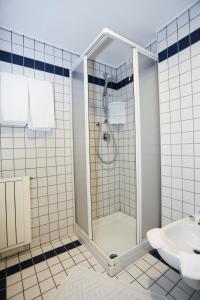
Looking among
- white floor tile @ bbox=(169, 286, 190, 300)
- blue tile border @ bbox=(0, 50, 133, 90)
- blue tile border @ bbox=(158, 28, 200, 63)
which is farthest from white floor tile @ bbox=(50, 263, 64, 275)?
blue tile border @ bbox=(158, 28, 200, 63)

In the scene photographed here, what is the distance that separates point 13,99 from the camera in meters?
1.46

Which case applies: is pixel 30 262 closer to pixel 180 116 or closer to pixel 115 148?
pixel 115 148

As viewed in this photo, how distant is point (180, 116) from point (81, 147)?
1.06m

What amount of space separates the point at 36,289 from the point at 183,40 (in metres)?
2.50

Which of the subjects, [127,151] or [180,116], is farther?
[127,151]

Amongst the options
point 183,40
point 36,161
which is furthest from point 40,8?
point 36,161

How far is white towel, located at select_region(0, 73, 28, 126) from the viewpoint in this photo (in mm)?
1419

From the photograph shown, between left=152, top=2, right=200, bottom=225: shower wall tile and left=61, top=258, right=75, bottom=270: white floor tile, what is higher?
left=152, top=2, right=200, bottom=225: shower wall tile

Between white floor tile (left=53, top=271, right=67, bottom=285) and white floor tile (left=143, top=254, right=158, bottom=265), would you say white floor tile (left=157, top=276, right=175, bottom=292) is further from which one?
white floor tile (left=53, top=271, right=67, bottom=285)

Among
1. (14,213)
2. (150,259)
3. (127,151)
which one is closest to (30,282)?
(14,213)

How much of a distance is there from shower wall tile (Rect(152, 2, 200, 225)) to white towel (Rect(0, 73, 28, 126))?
55.8 inches

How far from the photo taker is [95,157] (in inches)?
86.3

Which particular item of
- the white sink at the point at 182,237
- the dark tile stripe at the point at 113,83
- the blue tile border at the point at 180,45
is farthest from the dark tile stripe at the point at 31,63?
the white sink at the point at 182,237

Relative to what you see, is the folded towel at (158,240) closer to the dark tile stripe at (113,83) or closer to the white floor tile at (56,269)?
the white floor tile at (56,269)
